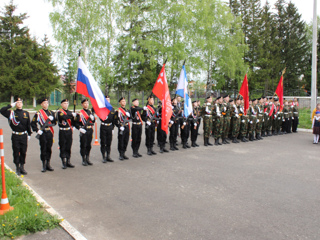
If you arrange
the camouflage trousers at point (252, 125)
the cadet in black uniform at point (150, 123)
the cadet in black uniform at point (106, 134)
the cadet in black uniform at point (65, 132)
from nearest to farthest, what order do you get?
the cadet in black uniform at point (65, 132), the cadet in black uniform at point (106, 134), the cadet in black uniform at point (150, 123), the camouflage trousers at point (252, 125)

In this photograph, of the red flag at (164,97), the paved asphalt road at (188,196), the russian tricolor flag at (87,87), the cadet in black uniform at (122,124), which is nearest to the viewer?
the paved asphalt road at (188,196)

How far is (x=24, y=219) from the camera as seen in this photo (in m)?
3.87

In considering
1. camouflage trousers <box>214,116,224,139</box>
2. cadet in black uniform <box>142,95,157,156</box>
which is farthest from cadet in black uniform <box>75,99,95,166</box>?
camouflage trousers <box>214,116,224,139</box>

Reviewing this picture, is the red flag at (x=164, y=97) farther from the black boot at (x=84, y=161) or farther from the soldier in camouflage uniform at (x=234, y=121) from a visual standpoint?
the soldier in camouflage uniform at (x=234, y=121)

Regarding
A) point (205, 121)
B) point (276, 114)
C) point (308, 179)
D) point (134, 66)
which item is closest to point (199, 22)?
point (134, 66)

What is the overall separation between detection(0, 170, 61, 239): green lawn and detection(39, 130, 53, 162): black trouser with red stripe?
7.55 feet

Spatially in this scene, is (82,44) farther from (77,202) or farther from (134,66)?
(77,202)

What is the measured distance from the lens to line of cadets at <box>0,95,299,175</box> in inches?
269

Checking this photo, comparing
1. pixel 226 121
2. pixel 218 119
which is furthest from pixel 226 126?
pixel 218 119

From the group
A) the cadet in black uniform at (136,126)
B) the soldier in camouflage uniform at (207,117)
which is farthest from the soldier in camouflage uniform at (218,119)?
the cadet in black uniform at (136,126)

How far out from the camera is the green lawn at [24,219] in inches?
145

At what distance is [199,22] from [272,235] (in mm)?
28317

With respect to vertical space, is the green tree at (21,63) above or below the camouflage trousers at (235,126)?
above

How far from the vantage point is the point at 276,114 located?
1416cm
